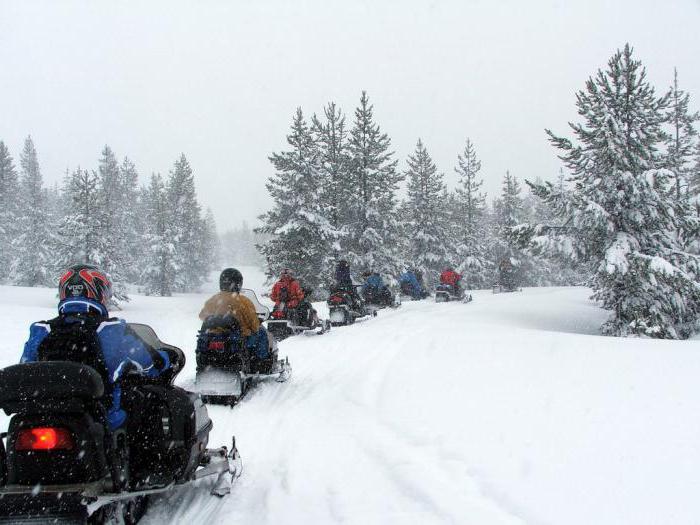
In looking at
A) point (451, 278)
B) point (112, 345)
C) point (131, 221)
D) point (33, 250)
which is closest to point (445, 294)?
point (451, 278)

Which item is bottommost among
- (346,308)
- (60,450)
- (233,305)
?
(60,450)

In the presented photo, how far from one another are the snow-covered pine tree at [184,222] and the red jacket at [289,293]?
34.7 meters

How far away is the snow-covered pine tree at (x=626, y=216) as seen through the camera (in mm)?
14859

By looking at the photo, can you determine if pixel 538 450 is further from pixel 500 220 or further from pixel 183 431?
pixel 500 220

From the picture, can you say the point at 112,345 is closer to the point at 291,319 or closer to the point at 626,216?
the point at 291,319

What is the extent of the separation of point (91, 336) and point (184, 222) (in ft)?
157

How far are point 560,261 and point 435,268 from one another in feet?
59.9

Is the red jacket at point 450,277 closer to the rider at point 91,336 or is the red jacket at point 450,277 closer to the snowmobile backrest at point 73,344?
the rider at point 91,336

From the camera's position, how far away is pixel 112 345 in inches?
122

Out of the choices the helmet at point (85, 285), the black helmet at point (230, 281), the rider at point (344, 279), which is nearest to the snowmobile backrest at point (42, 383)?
the helmet at point (85, 285)

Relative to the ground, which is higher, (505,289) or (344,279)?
(344,279)

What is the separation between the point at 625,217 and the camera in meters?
15.8

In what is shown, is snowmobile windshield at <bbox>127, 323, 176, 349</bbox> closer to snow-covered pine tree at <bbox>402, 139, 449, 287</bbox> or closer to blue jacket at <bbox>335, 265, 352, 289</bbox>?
blue jacket at <bbox>335, 265, 352, 289</bbox>

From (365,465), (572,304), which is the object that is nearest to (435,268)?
(572,304)
